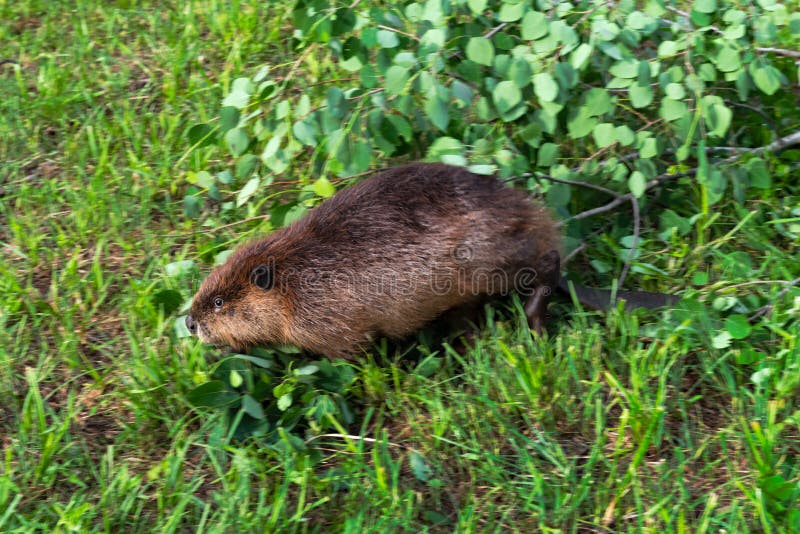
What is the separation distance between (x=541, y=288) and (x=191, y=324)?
4.23 feet

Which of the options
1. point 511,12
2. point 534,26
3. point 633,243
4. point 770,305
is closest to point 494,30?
point 511,12

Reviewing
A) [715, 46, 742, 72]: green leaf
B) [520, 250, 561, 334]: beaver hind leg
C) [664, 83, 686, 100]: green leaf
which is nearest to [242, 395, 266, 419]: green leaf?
[520, 250, 561, 334]: beaver hind leg

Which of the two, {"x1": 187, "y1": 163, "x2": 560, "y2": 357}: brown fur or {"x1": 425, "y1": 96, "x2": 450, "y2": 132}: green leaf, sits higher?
{"x1": 425, "y1": 96, "x2": 450, "y2": 132}: green leaf

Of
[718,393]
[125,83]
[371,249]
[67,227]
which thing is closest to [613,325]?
[718,393]

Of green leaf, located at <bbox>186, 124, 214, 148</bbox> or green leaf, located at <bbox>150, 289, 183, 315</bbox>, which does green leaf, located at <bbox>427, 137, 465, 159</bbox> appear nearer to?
green leaf, located at <bbox>186, 124, 214, 148</bbox>

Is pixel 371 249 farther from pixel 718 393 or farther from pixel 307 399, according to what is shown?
pixel 718 393

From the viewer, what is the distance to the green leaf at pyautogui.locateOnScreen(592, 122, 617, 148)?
3.41m

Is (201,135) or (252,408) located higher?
(201,135)

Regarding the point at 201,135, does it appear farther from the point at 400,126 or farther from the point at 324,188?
the point at 400,126

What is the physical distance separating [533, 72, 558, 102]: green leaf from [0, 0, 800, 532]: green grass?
0.81 metres

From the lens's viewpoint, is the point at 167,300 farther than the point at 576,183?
No

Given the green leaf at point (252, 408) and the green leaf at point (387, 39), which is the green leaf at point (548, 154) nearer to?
the green leaf at point (387, 39)

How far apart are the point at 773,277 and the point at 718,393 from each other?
611 millimetres

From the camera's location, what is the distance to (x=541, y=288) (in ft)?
10.8
